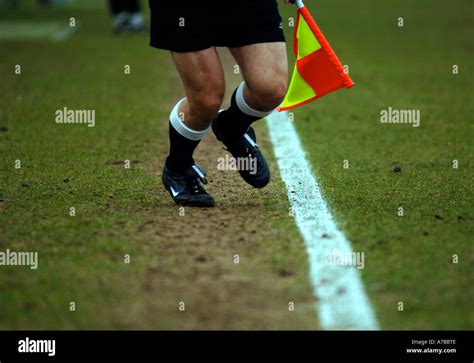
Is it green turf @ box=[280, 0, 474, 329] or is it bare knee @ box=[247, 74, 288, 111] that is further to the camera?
bare knee @ box=[247, 74, 288, 111]

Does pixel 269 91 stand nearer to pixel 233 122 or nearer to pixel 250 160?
pixel 233 122

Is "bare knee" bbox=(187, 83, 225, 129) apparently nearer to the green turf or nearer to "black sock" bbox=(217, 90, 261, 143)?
"black sock" bbox=(217, 90, 261, 143)

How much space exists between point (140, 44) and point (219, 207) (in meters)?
10.5

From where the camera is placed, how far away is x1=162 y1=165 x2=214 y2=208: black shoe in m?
6.25

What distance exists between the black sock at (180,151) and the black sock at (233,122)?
21cm

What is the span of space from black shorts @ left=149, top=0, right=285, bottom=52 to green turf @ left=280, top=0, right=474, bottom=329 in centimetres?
119

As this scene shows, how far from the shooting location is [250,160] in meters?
6.33

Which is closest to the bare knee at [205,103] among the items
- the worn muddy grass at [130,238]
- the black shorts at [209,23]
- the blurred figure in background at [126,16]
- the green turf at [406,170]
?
the black shorts at [209,23]

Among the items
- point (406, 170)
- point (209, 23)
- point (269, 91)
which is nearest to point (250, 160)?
point (269, 91)

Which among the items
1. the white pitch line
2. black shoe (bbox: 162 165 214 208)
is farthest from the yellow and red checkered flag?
black shoe (bbox: 162 165 214 208)

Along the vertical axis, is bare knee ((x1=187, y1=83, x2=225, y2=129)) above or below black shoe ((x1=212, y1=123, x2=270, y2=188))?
above
